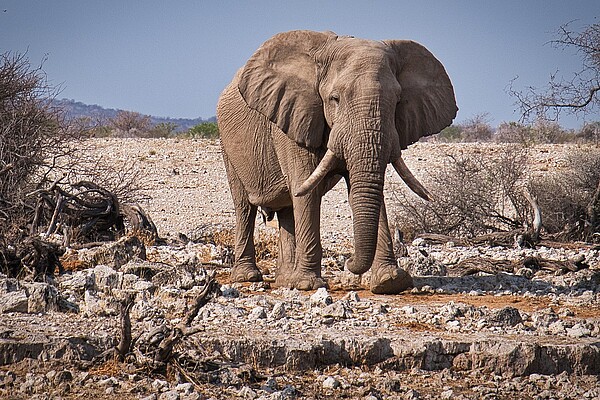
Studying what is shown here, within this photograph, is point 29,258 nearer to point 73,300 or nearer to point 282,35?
point 73,300

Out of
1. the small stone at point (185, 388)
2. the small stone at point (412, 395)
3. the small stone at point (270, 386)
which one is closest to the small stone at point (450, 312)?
the small stone at point (412, 395)

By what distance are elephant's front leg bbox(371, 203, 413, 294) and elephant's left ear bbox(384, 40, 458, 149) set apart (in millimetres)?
866

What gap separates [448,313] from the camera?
8.05 metres

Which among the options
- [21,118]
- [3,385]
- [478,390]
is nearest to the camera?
[3,385]

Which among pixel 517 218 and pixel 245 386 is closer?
pixel 245 386

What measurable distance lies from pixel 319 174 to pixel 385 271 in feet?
3.59

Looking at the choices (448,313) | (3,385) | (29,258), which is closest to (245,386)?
(3,385)

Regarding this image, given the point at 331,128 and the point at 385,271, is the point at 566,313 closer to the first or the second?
the point at 385,271

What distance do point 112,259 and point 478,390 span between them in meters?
4.73

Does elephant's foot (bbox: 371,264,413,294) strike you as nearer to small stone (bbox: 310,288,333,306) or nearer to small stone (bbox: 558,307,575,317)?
small stone (bbox: 310,288,333,306)

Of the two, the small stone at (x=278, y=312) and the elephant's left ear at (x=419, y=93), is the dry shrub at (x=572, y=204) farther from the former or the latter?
the small stone at (x=278, y=312)

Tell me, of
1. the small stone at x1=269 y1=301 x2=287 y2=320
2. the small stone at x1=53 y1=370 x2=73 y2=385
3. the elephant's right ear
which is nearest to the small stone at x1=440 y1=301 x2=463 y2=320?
the small stone at x1=269 y1=301 x2=287 y2=320

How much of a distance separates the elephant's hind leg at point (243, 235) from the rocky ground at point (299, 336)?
300 mm

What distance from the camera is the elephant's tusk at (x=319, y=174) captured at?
9164 mm
